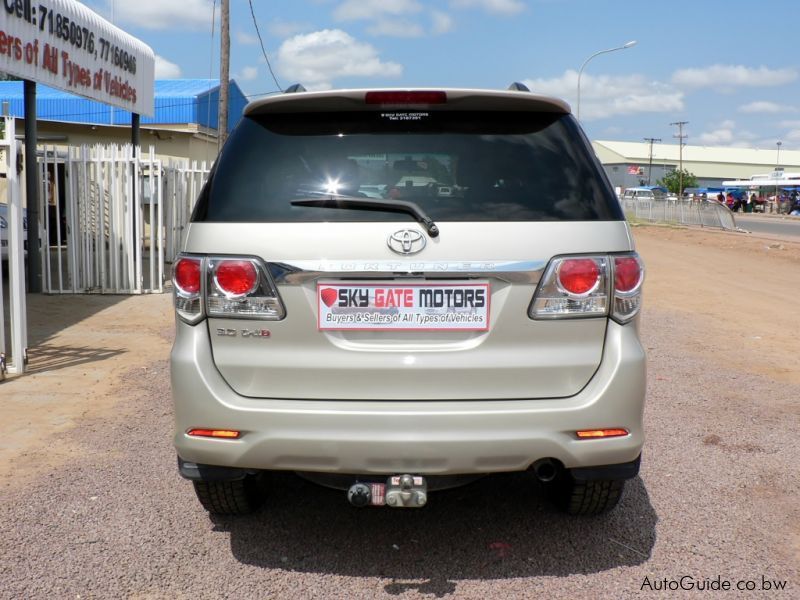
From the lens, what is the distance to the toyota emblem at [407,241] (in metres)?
2.84

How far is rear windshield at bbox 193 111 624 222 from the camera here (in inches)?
115

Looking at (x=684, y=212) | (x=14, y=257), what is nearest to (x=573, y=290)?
(x=14, y=257)

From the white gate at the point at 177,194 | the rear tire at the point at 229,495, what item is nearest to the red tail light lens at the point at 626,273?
the rear tire at the point at 229,495

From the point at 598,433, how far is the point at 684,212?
A: 3619cm

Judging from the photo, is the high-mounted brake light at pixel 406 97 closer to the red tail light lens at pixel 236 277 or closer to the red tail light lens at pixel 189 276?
the red tail light lens at pixel 236 277

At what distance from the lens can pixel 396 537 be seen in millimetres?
3549

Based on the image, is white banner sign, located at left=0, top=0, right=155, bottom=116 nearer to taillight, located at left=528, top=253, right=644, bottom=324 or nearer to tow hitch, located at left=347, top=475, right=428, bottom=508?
tow hitch, located at left=347, top=475, right=428, bottom=508

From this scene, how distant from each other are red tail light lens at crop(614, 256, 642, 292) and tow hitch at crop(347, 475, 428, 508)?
1.01m

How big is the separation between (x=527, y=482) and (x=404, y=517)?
2.64ft

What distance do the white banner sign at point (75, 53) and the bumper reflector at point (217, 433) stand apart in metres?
8.27

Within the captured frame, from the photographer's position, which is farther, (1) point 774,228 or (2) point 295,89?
(1) point 774,228

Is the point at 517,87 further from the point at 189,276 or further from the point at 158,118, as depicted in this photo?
the point at 158,118

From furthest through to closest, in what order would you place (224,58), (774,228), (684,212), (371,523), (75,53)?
1. (684,212)
2. (774,228)
3. (224,58)
4. (75,53)
5. (371,523)

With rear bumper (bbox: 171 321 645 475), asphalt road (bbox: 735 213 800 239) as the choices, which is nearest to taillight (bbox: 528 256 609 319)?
rear bumper (bbox: 171 321 645 475)
